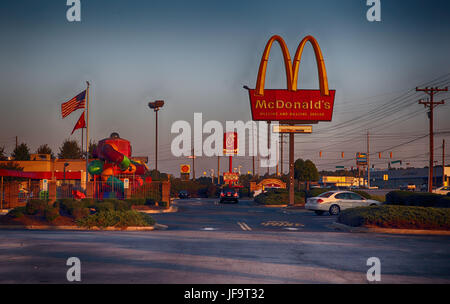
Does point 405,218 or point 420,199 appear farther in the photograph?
point 420,199

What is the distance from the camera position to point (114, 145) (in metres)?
46.5

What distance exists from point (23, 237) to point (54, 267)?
23.9 feet

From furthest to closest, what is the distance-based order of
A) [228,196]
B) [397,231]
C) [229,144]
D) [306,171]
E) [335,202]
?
[229,144], [306,171], [228,196], [335,202], [397,231]

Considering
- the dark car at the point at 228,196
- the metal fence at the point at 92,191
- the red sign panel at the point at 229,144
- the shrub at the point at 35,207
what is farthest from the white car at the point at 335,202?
the red sign panel at the point at 229,144

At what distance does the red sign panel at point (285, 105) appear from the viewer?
47.4 meters

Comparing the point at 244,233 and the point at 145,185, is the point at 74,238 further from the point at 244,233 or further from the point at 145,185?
the point at 145,185

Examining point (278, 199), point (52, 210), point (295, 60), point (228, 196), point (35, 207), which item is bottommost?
point (278, 199)

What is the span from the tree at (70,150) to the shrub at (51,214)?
104 meters

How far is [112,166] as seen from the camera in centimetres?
4497

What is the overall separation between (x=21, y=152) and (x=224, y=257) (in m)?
87.4

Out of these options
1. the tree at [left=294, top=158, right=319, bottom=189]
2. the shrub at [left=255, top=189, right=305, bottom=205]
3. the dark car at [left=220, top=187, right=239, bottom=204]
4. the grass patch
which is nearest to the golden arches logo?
the shrub at [left=255, top=189, right=305, bottom=205]

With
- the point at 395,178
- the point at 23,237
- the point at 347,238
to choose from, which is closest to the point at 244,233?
the point at 347,238

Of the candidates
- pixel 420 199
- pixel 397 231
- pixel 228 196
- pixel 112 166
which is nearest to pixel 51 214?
pixel 397 231

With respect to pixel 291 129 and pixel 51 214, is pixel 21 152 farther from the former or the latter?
pixel 51 214
